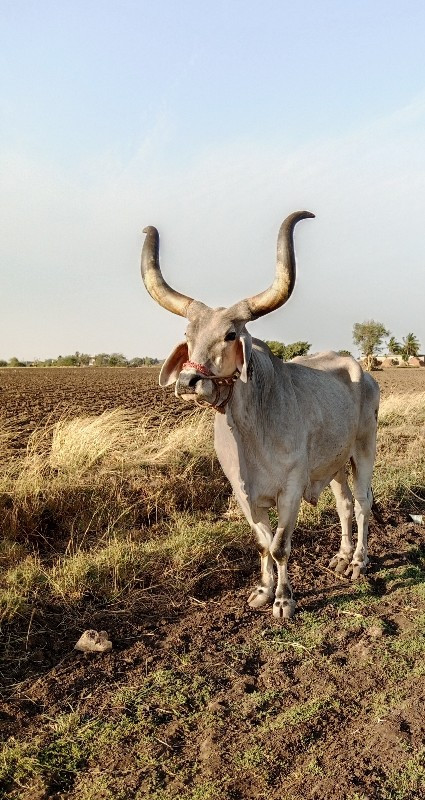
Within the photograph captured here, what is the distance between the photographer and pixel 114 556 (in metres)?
5.80

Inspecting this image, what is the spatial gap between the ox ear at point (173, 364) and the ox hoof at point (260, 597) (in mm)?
1883

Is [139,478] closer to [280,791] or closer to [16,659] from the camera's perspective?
[16,659]

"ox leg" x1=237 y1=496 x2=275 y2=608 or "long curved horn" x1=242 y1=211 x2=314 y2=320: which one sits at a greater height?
"long curved horn" x1=242 y1=211 x2=314 y2=320

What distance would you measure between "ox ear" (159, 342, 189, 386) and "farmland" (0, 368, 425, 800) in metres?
1.80

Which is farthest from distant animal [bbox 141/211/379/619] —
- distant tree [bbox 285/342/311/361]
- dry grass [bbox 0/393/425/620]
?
distant tree [bbox 285/342/311/361]

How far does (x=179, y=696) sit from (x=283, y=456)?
1.79 m

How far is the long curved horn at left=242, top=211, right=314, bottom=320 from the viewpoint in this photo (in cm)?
433

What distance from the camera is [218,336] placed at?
4258 millimetres

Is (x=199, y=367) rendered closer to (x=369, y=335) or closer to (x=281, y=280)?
(x=281, y=280)

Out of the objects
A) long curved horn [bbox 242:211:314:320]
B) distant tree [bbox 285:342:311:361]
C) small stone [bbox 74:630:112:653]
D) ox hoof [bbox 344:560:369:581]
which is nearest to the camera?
long curved horn [bbox 242:211:314:320]

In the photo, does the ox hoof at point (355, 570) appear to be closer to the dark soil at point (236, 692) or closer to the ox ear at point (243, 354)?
the dark soil at point (236, 692)

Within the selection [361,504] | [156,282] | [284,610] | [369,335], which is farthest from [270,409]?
[369,335]

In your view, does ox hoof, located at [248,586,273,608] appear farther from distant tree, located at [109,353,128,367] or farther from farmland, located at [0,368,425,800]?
distant tree, located at [109,353,128,367]

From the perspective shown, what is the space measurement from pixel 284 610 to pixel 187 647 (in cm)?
83
